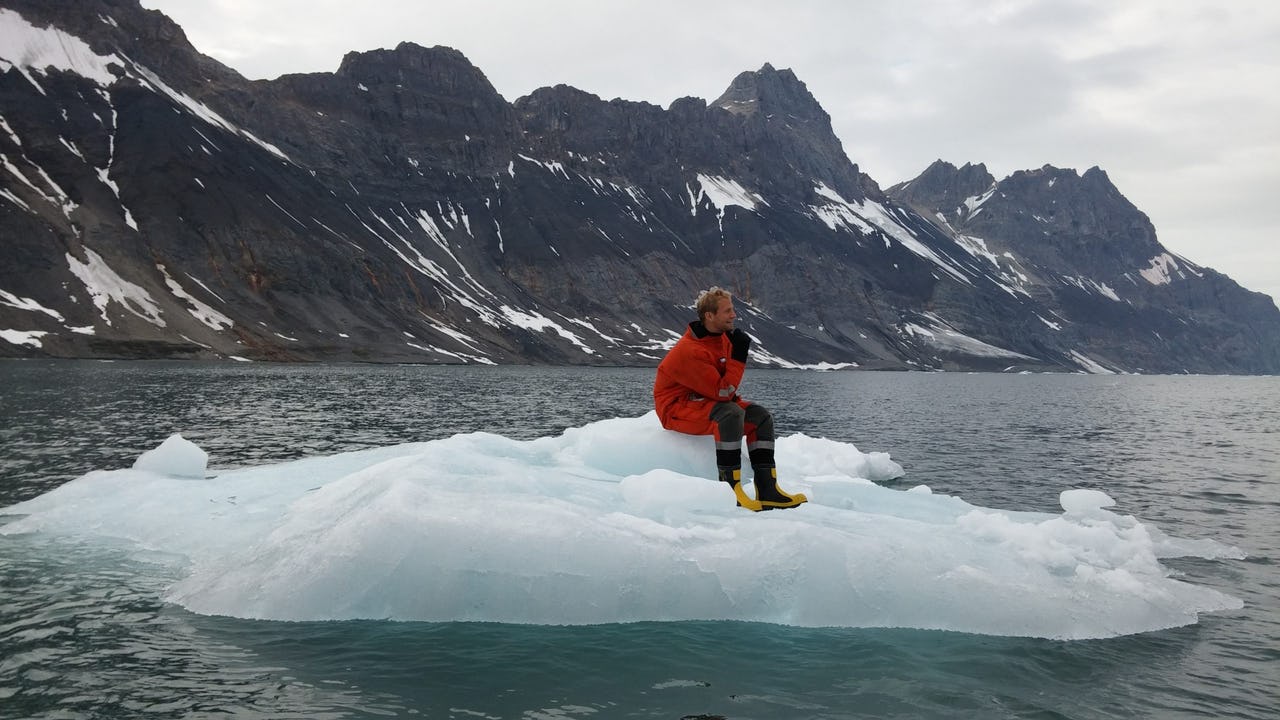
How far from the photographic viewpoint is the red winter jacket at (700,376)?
36.4 feet

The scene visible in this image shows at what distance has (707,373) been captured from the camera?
1111 cm

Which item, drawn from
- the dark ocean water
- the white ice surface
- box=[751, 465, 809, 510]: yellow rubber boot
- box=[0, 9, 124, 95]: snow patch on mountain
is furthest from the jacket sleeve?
box=[0, 9, 124, 95]: snow patch on mountain

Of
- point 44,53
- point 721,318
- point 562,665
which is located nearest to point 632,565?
point 562,665

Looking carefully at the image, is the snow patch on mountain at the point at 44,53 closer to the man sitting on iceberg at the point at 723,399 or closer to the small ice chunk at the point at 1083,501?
the man sitting on iceberg at the point at 723,399

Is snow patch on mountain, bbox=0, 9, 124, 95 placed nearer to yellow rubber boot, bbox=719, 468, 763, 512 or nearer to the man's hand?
the man's hand

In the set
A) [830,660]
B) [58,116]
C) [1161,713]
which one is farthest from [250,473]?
[58,116]

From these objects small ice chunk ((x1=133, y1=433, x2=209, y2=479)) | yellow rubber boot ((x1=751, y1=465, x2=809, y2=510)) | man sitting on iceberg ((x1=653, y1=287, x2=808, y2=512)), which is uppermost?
man sitting on iceberg ((x1=653, y1=287, x2=808, y2=512))

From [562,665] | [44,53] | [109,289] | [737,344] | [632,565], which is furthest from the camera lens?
[44,53]

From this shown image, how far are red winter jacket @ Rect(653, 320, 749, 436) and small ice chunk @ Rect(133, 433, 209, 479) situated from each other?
31.3 feet

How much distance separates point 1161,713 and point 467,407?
54.4m

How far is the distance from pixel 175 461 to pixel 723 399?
1112 cm

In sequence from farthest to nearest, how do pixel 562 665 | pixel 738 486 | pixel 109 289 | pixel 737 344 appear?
1. pixel 109 289
2. pixel 737 344
3. pixel 738 486
4. pixel 562 665

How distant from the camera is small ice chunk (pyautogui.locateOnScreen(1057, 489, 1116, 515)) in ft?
53.0

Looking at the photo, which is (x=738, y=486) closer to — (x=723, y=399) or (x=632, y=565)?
(x=723, y=399)
